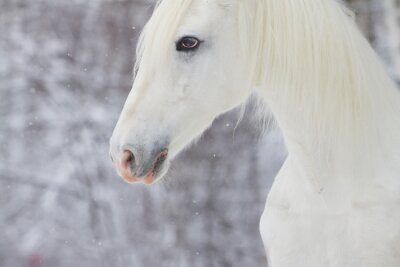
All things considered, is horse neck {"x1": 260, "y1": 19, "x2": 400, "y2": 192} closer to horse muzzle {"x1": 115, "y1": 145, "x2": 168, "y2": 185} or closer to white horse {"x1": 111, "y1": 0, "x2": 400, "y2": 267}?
white horse {"x1": 111, "y1": 0, "x2": 400, "y2": 267}

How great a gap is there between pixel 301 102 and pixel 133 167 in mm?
368

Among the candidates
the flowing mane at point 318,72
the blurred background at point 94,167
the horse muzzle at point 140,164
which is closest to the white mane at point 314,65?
the flowing mane at point 318,72

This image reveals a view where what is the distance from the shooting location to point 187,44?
1.56m

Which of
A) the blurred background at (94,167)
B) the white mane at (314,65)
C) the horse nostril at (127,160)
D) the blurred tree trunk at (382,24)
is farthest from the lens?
the blurred background at (94,167)

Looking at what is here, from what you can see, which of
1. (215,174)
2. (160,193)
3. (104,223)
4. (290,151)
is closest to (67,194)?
(104,223)

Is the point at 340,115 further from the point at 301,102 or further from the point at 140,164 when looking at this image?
the point at 140,164

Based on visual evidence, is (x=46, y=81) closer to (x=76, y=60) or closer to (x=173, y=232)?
(x=76, y=60)

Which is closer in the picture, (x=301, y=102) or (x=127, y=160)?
(x=127, y=160)

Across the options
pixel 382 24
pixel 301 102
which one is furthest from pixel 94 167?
pixel 301 102

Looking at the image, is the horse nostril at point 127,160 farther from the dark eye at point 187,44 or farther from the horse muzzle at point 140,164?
the dark eye at point 187,44

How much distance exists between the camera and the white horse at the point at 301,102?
1558mm

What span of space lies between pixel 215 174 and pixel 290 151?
8.52ft

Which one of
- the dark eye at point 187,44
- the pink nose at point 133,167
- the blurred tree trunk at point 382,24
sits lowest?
the blurred tree trunk at point 382,24

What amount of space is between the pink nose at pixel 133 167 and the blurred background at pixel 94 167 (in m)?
2.54
